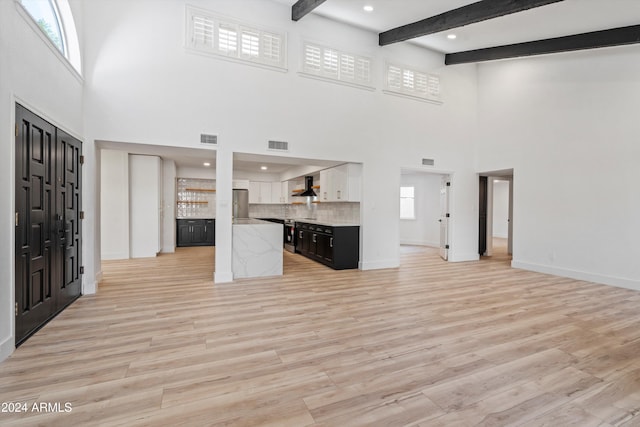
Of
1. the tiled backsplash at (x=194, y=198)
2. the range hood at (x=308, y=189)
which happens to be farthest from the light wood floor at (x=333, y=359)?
the tiled backsplash at (x=194, y=198)

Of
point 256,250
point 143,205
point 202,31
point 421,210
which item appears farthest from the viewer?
point 421,210

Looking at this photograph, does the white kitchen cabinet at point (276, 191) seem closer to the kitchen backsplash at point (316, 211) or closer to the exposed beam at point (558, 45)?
the kitchen backsplash at point (316, 211)

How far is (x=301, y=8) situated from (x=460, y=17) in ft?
8.83

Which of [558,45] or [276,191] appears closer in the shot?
[558,45]

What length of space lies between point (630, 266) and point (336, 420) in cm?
604

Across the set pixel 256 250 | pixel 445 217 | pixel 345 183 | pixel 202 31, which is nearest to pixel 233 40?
pixel 202 31

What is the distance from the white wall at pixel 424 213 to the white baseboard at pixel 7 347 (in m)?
10.3

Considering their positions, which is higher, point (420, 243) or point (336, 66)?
point (336, 66)

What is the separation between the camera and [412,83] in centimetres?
672

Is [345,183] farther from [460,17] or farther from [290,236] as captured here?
[460,17]

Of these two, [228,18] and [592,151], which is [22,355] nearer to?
[228,18]

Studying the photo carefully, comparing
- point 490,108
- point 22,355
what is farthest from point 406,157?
point 22,355

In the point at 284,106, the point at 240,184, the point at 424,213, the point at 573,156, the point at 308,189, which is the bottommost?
the point at 424,213

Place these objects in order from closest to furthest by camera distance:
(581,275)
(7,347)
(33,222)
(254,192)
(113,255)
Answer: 1. (7,347)
2. (33,222)
3. (581,275)
4. (113,255)
5. (254,192)
